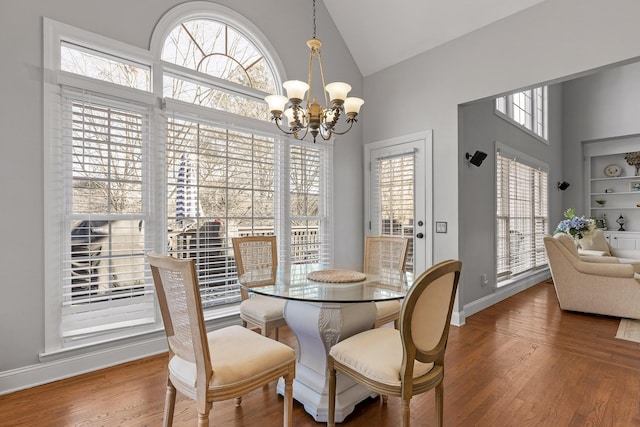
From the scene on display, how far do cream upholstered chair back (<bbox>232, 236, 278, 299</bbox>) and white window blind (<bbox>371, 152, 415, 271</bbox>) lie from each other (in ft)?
5.92

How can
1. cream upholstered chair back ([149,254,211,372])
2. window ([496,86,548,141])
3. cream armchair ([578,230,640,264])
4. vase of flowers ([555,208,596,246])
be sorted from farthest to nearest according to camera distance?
cream armchair ([578,230,640,264]) < vase of flowers ([555,208,596,246]) < window ([496,86,548,141]) < cream upholstered chair back ([149,254,211,372])

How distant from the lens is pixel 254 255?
294 centimetres

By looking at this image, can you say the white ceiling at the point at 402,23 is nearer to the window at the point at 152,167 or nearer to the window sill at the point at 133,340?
the window at the point at 152,167

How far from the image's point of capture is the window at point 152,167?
240 centimetres

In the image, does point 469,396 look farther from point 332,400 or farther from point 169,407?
point 169,407

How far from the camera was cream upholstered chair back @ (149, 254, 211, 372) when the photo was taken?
1.35 m

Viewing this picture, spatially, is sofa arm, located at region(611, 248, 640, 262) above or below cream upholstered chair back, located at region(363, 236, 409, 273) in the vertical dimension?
below

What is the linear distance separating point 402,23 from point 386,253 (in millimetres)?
2842

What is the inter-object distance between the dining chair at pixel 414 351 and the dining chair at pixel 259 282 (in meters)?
0.80

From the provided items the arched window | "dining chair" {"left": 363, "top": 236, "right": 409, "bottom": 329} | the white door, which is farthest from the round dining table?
the arched window

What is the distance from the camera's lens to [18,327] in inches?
87.7

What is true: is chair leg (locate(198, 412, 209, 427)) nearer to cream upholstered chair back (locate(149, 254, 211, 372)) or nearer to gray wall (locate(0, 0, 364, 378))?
cream upholstered chair back (locate(149, 254, 211, 372))

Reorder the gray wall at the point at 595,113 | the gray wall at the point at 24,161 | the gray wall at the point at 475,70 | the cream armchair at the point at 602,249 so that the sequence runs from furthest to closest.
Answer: the gray wall at the point at 595,113 < the cream armchair at the point at 602,249 < the gray wall at the point at 475,70 < the gray wall at the point at 24,161

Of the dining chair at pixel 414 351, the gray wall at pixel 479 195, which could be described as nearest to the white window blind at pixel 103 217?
the dining chair at pixel 414 351
